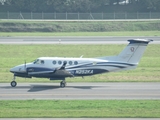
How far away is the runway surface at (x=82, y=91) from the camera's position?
2986cm

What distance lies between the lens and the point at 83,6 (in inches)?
3942

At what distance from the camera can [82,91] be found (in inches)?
1270

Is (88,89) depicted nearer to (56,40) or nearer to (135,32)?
(56,40)

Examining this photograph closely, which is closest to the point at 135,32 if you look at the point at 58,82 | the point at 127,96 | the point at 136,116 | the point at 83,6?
the point at 83,6

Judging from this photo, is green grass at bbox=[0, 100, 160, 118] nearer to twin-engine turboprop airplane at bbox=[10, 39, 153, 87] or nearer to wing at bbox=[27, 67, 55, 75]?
wing at bbox=[27, 67, 55, 75]

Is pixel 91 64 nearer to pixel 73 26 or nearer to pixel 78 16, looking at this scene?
pixel 73 26

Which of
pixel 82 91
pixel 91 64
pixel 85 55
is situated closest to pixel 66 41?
pixel 85 55

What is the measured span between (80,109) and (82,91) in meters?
6.66

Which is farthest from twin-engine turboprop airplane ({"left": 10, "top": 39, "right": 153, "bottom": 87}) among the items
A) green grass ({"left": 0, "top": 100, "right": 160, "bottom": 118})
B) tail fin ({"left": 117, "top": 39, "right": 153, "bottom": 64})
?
green grass ({"left": 0, "top": 100, "right": 160, "bottom": 118})

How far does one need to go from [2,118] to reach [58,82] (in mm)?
14145

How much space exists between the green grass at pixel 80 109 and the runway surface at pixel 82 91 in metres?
1.69

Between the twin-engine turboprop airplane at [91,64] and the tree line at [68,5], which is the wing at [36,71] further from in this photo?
the tree line at [68,5]

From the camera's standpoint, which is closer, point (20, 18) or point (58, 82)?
point (58, 82)

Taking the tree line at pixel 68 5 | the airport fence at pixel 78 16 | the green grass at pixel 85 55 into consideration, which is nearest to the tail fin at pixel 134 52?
the green grass at pixel 85 55
